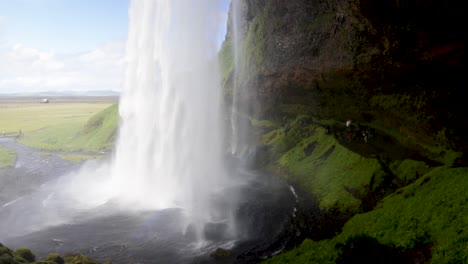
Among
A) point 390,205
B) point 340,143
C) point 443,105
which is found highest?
point 443,105

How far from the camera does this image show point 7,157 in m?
71.6

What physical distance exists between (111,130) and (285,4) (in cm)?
5404

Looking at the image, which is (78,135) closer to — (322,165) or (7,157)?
(7,157)

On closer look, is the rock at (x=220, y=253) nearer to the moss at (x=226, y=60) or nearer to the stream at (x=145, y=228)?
the stream at (x=145, y=228)

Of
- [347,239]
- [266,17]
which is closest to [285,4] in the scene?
[266,17]

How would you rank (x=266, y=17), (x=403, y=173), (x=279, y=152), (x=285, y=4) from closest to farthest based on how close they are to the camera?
(x=403, y=173) → (x=279, y=152) → (x=285, y=4) → (x=266, y=17)

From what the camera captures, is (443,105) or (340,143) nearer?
(443,105)

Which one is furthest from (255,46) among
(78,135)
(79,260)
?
(79,260)

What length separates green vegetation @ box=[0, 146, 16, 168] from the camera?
66.2 meters

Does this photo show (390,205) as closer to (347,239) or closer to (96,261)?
(347,239)

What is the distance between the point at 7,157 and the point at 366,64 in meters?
66.8

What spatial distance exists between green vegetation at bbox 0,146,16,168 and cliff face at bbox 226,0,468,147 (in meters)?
45.3

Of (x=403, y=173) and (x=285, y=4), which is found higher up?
(x=285, y=4)

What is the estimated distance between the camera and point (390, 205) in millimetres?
28828
